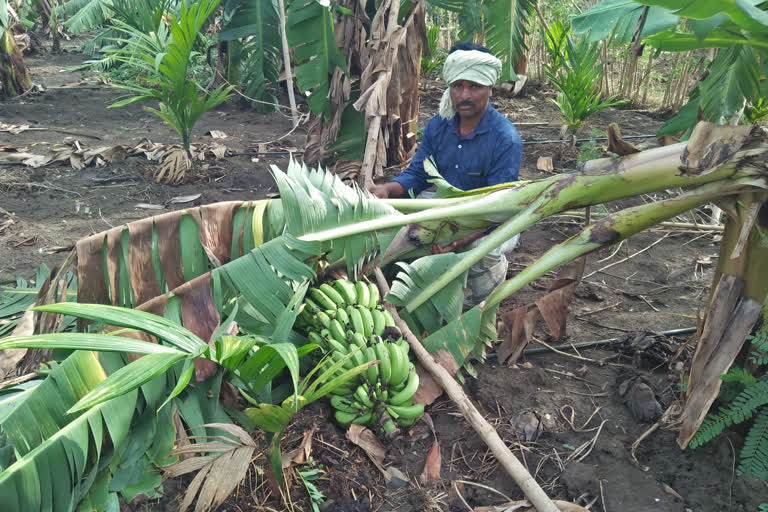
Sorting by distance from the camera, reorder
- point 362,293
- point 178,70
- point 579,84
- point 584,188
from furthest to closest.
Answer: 1. point 579,84
2. point 178,70
3. point 362,293
4. point 584,188

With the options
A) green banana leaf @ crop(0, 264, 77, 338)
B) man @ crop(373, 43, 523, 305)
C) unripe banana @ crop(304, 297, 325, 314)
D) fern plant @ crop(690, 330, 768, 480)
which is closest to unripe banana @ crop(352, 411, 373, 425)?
unripe banana @ crop(304, 297, 325, 314)

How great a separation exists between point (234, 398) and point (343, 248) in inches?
29.3

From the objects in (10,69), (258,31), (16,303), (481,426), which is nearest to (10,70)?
(10,69)

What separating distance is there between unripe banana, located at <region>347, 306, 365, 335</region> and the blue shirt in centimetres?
131

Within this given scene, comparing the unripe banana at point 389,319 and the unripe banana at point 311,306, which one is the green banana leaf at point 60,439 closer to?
the unripe banana at point 311,306

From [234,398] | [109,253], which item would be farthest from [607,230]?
[109,253]

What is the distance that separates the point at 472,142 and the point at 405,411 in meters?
1.74

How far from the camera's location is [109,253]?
197 centimetres

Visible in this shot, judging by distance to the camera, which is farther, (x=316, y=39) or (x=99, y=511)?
(x=316, y=39)

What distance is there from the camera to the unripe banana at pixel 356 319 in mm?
2271

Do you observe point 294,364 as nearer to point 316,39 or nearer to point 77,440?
point 77,440

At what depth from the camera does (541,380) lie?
8.63 ft

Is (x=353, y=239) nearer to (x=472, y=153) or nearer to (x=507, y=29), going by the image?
(x=472, y=153)

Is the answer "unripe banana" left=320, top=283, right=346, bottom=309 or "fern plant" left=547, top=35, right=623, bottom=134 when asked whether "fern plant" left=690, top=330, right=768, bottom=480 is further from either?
"fern plant" left=547, top=35, right=623, bottom=134
